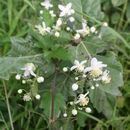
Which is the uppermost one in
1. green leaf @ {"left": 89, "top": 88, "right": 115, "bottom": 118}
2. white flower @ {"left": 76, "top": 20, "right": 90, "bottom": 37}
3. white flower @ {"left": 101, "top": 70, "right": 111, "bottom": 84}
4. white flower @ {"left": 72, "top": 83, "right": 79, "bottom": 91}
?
white flower @ {"left": 76, "top": 20, "right": 90, "bottom": 37}

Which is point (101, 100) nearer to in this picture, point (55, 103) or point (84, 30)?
point (55, 103)

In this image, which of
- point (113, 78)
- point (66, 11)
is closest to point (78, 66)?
point (113, 78)

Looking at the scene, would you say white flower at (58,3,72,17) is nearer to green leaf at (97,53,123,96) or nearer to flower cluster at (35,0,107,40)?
flower cluster at (35,0,107,40)

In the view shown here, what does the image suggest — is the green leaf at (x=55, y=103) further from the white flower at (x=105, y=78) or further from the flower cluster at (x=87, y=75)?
the white flower at (x=105, y=78)

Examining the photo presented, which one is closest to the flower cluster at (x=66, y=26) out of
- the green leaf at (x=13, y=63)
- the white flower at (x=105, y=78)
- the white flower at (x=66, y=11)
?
the white flower at (x=66, y=11)

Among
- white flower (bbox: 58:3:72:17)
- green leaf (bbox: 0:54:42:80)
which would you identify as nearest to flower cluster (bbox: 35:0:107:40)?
white flower (bbox: 58:3:72:17)

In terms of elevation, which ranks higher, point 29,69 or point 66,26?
point 66,26
